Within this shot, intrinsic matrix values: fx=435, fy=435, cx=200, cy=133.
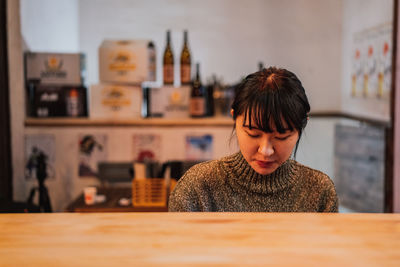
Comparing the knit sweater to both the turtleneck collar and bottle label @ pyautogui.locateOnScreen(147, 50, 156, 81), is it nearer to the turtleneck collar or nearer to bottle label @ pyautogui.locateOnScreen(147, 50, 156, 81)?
the turtleneck collar

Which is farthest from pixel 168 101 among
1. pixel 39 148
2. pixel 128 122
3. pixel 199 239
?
pixel 199 239

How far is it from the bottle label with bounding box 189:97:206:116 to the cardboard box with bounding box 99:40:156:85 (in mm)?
348

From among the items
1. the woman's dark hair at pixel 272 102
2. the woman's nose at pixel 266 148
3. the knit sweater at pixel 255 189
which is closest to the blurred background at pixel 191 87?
the knit sweater at pixel 255 189

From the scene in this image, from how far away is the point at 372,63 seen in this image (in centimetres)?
403

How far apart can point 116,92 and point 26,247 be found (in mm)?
2421

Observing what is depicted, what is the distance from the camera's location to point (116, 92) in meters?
2.94

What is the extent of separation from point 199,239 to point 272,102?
481mm

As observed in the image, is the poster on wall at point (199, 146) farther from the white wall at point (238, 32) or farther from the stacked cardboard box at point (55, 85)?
the white wall at point (238, 32)

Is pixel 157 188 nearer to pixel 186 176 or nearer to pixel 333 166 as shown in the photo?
pixel 186 176

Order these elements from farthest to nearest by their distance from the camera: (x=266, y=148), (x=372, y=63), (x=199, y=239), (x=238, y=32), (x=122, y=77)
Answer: (x=238, y=32) → (x=372, y=63) → (x=122, y=77) → (x=266, y=148) → (x=199, y=239)

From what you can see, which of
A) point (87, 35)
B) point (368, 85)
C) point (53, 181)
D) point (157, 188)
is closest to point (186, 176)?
point (157, 188)

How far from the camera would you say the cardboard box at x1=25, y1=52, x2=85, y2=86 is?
2.97 metres

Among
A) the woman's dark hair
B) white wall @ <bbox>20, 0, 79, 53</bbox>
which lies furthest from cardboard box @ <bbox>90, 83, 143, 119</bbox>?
the woman's dark hair

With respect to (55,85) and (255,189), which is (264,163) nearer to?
(255,189)
